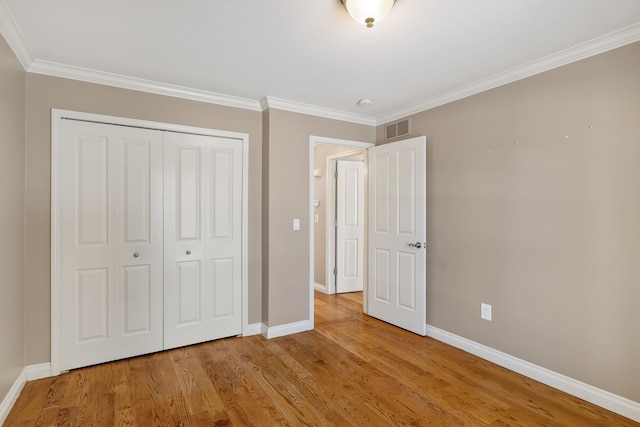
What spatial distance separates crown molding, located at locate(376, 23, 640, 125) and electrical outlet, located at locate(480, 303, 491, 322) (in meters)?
1.89

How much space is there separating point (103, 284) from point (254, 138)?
6.25ft

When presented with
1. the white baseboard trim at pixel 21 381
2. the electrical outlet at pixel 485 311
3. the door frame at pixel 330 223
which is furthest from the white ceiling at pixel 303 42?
the white baseboard trim at pixel 21 381

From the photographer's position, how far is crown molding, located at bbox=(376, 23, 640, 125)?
6.82ft

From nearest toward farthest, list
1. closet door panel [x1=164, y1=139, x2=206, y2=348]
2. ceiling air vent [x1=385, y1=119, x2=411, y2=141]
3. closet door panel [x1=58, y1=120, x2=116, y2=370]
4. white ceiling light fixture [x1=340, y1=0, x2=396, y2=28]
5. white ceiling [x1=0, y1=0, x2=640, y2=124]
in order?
white ceiling light fixture [x1=340, y1=0, x2=396, y2=28] < white ceiling [x1=0, y1=0, x2=640, y2=124] < closet door panel [x1=58, y1=120, x2=116, y2=370] < closet door panel [x1=164, y1=139, x2=206, y2=348] < ceiling air vent [x1=385, y1=119, x2=411, y2=141]

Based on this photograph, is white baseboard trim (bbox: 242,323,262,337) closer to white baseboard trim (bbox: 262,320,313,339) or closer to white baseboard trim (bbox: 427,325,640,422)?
white baseboard trim (bbox: 262,320,313,339)

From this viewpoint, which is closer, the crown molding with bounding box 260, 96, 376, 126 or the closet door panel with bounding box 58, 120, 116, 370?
the closet door panel with bounding box 58, 120, 116, 370

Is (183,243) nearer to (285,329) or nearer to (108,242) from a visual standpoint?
(108,242)

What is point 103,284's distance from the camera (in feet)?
9.00

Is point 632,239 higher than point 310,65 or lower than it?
lower

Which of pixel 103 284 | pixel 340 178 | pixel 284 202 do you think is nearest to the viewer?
pixel 103 284

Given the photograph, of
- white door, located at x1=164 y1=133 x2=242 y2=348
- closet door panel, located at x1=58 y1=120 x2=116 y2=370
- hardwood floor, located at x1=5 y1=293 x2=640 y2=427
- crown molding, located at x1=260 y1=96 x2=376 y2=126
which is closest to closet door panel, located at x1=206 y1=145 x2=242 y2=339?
white door, located at x1=164 y1=133 x2=242 y2=348

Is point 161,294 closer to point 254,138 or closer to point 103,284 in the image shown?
point 103,284

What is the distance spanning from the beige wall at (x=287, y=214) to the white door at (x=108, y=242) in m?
1.02

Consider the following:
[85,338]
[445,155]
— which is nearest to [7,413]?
[85,338]
